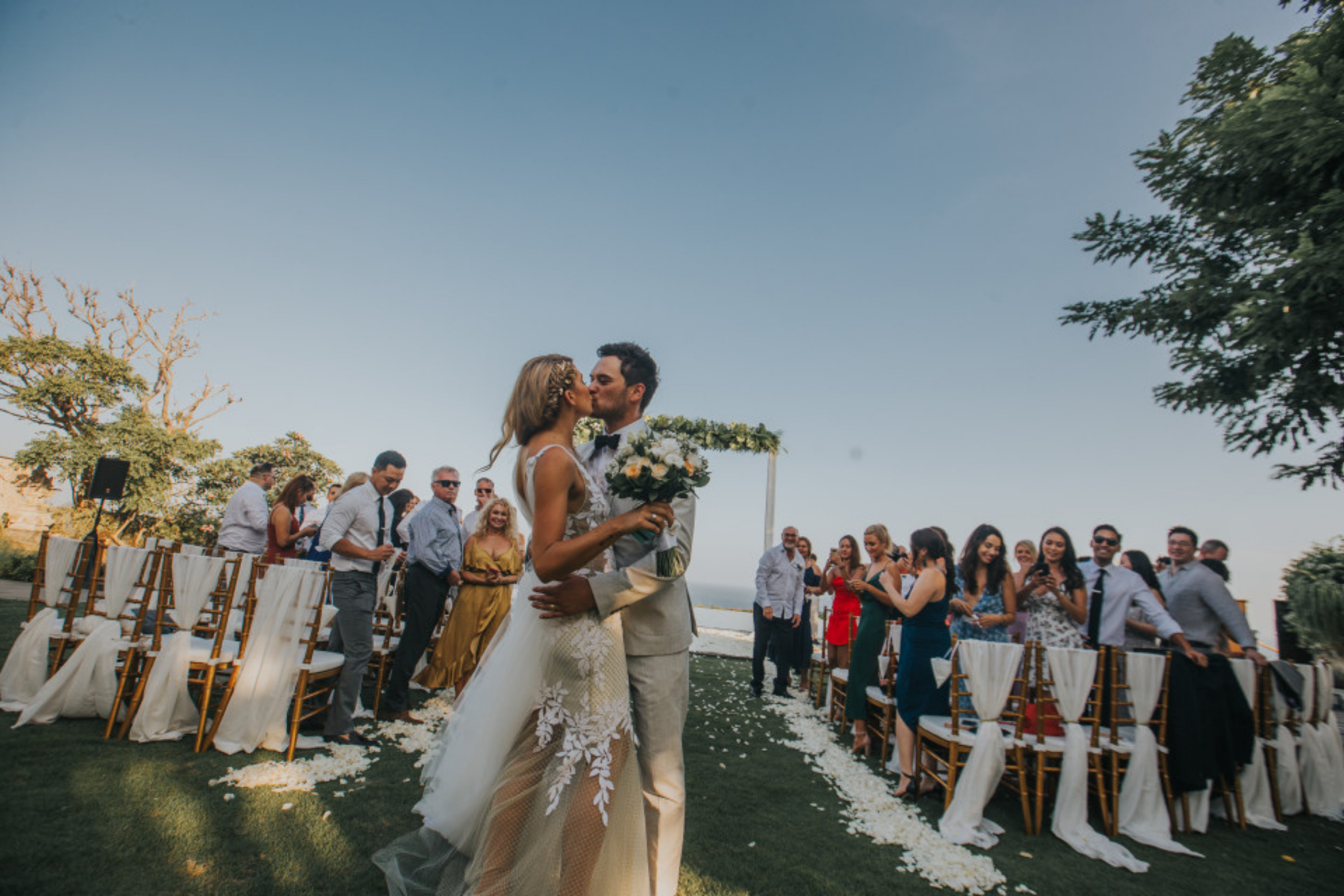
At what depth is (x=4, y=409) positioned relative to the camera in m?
19.0

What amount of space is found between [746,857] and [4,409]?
88.7ft

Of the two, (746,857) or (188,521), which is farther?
(188,521)

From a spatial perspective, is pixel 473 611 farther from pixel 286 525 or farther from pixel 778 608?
pixel 778 608

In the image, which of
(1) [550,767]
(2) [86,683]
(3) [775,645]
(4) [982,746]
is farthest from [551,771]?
(3) [775,645]

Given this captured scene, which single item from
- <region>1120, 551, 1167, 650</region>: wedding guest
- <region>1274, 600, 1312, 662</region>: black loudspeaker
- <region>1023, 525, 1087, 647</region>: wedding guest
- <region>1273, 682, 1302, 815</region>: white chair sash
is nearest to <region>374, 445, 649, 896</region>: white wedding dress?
<region>1023, 525, 1087, 647</region>: wedding guest

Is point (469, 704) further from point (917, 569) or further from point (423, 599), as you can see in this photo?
point (917, 569)

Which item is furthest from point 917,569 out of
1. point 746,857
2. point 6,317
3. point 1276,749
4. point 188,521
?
point 6,317

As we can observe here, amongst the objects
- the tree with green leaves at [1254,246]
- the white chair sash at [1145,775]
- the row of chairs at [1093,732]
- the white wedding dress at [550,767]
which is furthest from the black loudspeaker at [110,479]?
the tree with green leaves at [1254,246]

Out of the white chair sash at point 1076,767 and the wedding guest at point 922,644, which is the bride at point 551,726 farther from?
the white chair sash at point 1076,767

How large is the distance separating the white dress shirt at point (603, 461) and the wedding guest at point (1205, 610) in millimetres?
→ 5426

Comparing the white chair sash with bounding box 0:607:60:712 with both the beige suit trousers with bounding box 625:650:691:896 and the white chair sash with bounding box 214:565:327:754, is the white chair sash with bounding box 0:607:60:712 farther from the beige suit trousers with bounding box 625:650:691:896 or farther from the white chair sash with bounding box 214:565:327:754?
the beige suit trousers with bounding box 625:650:691:896

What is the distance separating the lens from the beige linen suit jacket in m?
2.11

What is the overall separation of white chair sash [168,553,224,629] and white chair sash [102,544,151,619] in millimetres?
349

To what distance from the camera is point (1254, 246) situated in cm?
1000
